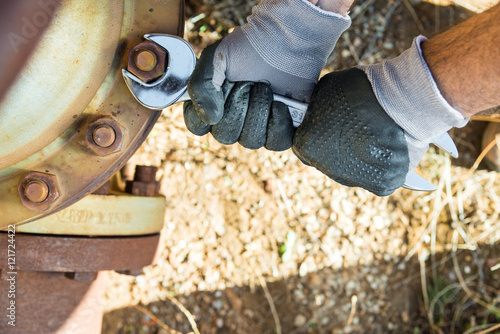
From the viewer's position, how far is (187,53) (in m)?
1.05

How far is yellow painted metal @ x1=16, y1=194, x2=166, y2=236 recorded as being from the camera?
1186 millimetres

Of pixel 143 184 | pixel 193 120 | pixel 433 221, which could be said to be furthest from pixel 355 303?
pixel 193 120

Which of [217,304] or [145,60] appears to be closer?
[145,60]

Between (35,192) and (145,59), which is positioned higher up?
(145,59)

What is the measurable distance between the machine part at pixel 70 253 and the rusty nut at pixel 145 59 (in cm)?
51

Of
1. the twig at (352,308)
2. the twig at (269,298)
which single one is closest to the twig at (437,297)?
the twig at (352,308)

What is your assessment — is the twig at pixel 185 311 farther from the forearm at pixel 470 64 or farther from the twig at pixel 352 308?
the forearm at pixel 470 64

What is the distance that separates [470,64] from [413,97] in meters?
0.14

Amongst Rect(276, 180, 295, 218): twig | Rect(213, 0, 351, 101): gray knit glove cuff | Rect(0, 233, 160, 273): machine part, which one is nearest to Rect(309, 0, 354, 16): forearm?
Rect(213, 0, 351, 101): gray knit glove cuff

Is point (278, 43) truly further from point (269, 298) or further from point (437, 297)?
point (437, 297)

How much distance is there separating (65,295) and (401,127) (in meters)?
1.11

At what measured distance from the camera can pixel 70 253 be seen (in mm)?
1190

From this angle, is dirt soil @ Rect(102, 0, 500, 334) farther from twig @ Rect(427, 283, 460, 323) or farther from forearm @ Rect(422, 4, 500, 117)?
forearm @ Rect(422, 4, 500, 117)

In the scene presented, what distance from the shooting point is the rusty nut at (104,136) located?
996mm
